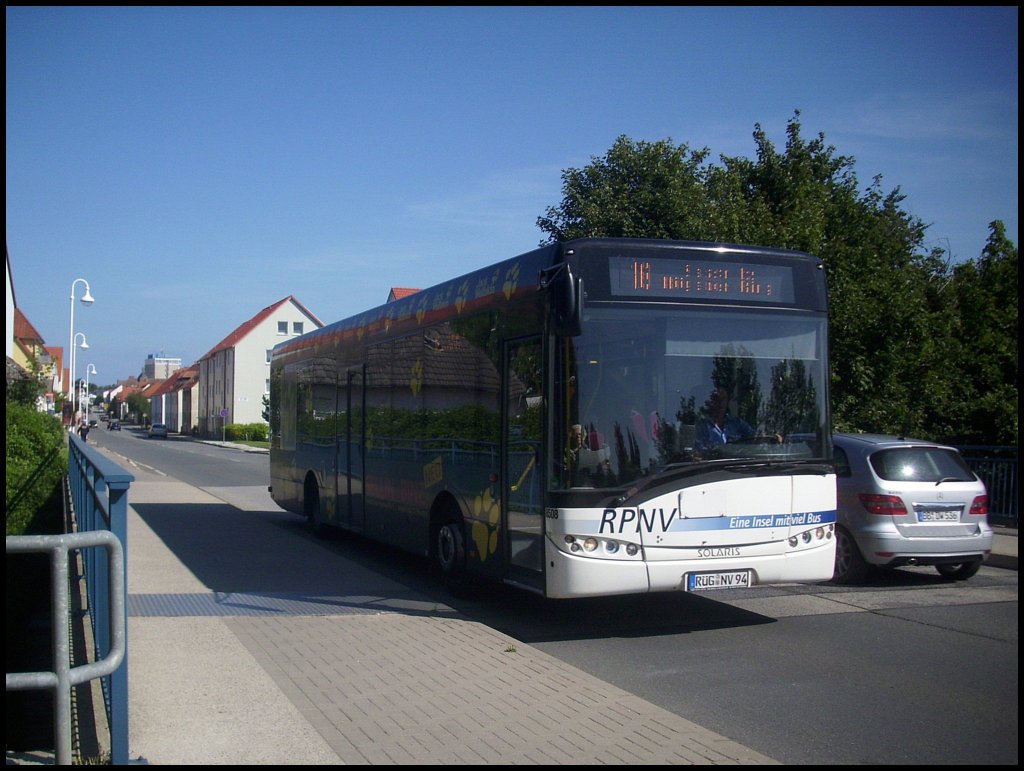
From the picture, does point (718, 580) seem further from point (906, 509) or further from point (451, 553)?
Result: point (906, 509)

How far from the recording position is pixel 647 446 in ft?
26.0

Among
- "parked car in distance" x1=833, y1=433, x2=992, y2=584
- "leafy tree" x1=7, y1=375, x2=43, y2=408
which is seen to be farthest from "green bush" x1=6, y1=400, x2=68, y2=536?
"leafy tree" x1=7, y1=375, x2=43, y2=408

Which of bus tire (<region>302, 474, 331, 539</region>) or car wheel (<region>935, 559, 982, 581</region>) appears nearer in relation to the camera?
car wheel (<region>935, 559, 982, 581</region>)

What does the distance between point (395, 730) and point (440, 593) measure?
495 centimetres

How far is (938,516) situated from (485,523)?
16.5 feet

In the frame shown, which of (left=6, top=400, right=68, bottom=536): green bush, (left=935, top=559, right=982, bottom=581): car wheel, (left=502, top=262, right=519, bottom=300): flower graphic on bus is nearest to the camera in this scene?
(left=502, top=262, right=519, bottom=300): flower graphic on bus

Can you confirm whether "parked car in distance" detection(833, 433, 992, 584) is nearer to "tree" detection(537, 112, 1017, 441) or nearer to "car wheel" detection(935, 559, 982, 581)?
"car wheel" detection(935, 559, 982, 581)

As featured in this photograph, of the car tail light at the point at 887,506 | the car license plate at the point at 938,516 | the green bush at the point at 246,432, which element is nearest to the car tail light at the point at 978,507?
the car license plate at the point at 938,516

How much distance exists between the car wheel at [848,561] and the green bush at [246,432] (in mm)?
72969

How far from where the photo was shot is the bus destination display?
812 cm

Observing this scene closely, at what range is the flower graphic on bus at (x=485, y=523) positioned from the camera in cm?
900

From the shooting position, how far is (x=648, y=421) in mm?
7922

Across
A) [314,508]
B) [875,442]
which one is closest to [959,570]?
[875,442]

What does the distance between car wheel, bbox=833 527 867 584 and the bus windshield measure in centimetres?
302
